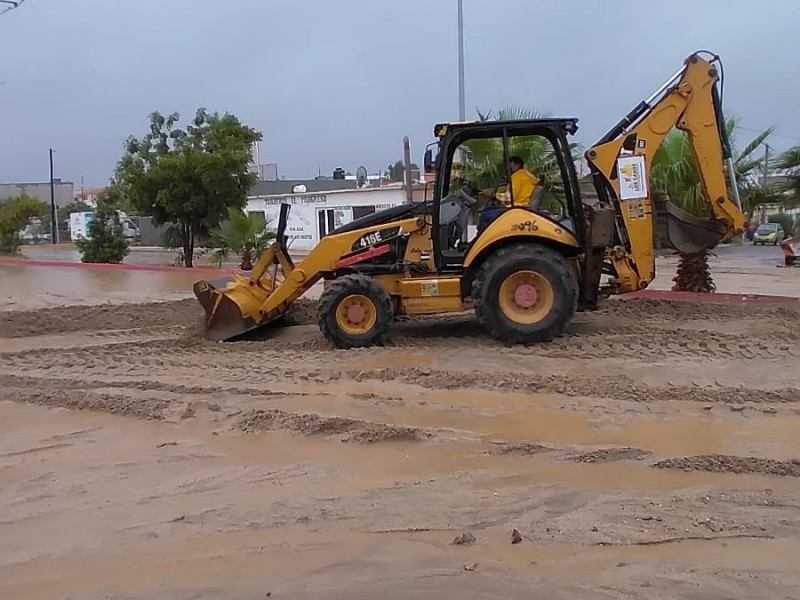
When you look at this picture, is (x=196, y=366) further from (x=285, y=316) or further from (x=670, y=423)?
(x=670, y=423)

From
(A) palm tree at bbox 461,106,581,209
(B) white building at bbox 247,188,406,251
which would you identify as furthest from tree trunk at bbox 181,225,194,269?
(A) palm tree at bbox 461,106,581,209

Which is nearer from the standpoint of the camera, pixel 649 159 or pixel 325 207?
pixel 649 159

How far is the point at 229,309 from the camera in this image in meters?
10.8

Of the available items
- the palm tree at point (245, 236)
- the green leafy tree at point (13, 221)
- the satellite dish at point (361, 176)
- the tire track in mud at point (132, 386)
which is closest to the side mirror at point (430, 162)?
the tire track in mud at point (132, 386)

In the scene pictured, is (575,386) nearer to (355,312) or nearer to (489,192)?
(355,312)

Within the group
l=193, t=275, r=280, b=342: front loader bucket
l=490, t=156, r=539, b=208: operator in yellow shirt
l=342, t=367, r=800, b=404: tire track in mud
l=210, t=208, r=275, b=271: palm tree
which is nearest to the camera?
l=342, t=367, r=800, b=404: tire track in mud

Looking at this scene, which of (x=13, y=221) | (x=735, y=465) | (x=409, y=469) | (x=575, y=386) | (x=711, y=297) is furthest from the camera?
(x=13, y=221)

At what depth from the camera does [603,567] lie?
14.2 ft

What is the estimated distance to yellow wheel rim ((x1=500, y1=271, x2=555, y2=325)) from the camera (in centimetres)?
997

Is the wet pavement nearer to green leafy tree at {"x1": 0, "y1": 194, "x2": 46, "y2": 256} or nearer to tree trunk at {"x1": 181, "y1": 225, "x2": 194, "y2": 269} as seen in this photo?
tree trunk at {"x1": 181, "y1": 225, "x2": 194, "y2": 269}

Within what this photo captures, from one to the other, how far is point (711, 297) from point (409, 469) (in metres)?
8.59

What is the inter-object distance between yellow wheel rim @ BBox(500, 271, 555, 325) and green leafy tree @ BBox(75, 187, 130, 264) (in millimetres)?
22961

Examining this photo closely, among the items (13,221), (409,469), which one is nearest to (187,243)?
(13,221)

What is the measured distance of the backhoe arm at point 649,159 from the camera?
10.2 meters
